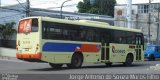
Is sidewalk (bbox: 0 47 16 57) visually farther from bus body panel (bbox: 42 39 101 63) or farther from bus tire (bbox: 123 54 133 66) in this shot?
bus body panel (bbox: 42 39 101 63)

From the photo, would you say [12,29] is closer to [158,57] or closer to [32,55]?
[158,57]

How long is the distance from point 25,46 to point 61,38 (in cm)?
217

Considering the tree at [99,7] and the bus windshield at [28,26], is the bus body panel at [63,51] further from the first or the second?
the tree at [99,7]

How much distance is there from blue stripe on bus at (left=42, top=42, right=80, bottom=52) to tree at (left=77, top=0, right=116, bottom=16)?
3287 inches

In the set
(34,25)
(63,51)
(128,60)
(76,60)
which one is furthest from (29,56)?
(128,60)

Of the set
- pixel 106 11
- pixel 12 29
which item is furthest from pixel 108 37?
pixel 106 11

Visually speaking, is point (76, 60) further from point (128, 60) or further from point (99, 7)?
point (99, 7)

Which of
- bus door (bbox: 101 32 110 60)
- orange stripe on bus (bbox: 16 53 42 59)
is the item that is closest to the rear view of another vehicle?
bus door (bbox: 101 32 110 60)

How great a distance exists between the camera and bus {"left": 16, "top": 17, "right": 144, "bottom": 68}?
23.1 m

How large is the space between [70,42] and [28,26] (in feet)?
9.05

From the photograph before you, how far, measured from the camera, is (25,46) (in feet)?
77.8

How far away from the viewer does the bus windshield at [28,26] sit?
76.5 feet

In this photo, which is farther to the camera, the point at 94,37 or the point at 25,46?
the point at 94,37

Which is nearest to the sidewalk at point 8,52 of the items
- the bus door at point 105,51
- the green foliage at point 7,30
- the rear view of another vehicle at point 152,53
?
the green foliage at point 7,30
